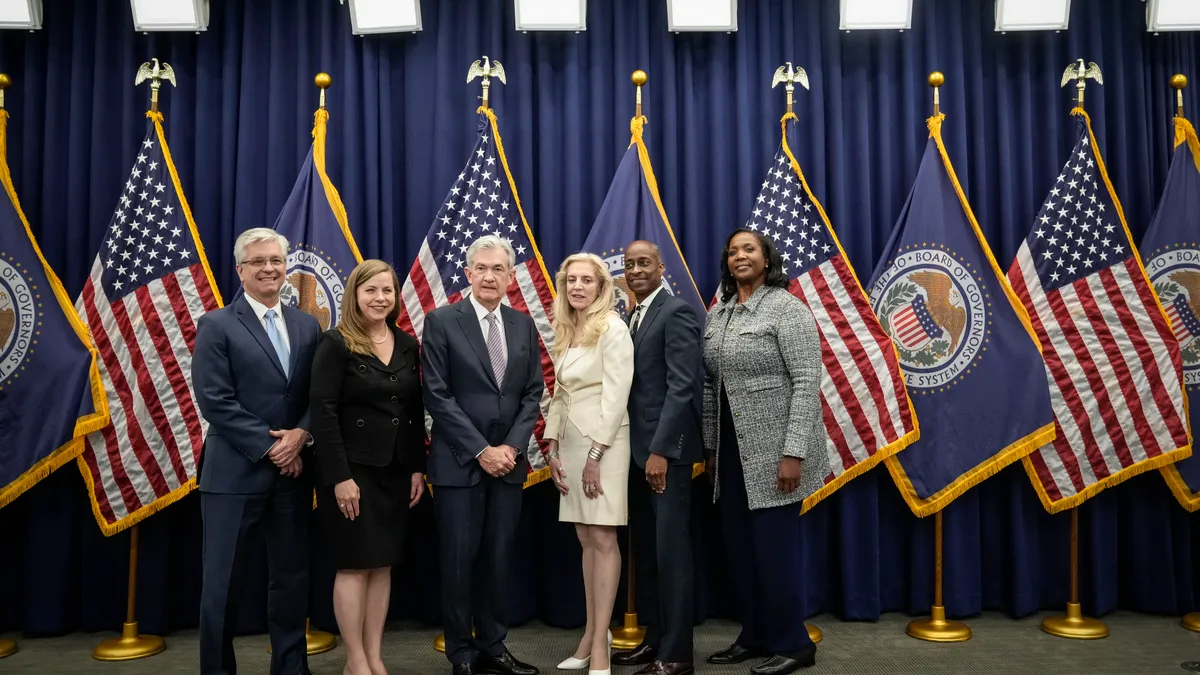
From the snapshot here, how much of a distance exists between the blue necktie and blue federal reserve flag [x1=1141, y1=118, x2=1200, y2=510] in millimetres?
3613

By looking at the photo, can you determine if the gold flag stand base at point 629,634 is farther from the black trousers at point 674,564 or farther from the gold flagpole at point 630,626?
the black trousers at point 674,564

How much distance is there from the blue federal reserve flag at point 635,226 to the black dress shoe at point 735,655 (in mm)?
1331

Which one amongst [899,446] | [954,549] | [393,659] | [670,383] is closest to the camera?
[670,383]

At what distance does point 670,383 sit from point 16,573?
123 inches

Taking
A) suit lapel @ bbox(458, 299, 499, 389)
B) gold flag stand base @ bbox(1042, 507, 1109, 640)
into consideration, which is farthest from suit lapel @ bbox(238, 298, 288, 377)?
gold flag stand base @ bbox(1042, 507, 1109, 640)

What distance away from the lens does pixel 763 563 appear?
9.48 feet

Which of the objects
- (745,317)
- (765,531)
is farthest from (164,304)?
(765,531)

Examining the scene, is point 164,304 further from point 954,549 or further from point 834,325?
point 954,549

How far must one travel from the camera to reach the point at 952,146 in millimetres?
3867

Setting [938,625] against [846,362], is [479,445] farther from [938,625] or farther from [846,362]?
[938,625]

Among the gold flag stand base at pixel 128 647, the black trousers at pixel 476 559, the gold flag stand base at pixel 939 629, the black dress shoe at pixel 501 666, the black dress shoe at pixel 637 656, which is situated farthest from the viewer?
the gold flag stand base at pixel 939 629

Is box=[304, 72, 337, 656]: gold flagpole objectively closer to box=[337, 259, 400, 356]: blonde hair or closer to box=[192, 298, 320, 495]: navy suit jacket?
box=[192, 298, 320, 495]: navy suit jacket

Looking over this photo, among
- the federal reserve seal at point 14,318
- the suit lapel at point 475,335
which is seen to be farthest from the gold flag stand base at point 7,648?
the suit lapel at point 475,335

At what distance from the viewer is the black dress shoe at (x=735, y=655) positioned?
10.1 feet
